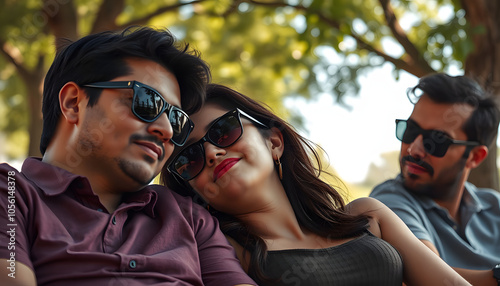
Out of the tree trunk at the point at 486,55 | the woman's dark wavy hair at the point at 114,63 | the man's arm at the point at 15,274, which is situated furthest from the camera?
the tree trunk at the point at 486,55

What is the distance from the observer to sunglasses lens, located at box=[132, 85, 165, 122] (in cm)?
230

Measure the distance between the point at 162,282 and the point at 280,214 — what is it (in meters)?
0.90

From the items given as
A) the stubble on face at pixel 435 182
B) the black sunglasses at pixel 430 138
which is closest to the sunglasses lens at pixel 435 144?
the black sunglasses at pixel 430 138

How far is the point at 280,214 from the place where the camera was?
2.84 metres

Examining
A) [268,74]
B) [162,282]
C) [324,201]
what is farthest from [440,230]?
[268,74]

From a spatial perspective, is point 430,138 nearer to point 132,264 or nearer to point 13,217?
point 132,264

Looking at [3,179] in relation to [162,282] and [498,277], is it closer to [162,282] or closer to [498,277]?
[162,282]

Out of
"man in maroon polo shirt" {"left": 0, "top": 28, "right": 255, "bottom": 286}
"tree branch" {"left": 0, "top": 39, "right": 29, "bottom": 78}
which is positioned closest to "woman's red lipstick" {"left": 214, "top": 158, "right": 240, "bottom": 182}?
"man in maroon polo shirt" {"left": 0, "top": 28, "right": 255, "bottom": 286}

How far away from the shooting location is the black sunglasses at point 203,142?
2715 millimetres

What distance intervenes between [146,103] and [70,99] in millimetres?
354

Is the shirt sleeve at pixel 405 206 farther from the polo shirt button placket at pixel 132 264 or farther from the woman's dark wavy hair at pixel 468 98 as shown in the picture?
the polo shirt button placket at pixel 132 264

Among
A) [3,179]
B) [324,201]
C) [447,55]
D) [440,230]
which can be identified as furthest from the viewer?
[447,55]

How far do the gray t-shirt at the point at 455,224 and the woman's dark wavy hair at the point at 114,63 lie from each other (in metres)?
1.63

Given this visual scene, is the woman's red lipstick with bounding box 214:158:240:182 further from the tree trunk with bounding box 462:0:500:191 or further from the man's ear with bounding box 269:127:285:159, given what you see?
the tree trunk with bounding box 462:0:500:191
